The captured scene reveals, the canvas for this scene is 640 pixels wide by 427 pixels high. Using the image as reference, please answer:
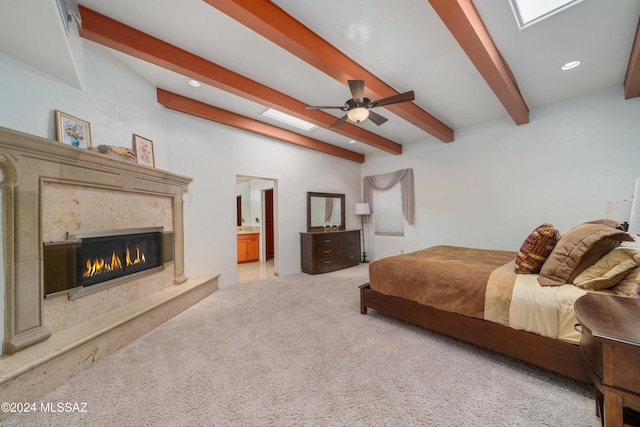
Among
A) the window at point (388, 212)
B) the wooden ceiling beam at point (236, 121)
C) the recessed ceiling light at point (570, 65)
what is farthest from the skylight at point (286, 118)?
the recessed ceiling light at point (570, 65)

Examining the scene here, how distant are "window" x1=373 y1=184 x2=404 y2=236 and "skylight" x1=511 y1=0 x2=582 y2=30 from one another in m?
3.72

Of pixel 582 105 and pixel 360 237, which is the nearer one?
pixel 582 105

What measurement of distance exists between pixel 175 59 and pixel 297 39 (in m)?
1.27

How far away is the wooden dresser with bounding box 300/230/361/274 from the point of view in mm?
4805

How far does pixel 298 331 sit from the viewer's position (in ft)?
7.79

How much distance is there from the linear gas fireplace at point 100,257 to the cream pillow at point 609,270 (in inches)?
151

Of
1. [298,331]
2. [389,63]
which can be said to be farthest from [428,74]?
[298,331]

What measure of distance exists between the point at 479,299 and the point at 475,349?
49 centimetres

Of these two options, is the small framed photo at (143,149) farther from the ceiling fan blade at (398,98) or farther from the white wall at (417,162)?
the ceiling fan blade at (398,98)

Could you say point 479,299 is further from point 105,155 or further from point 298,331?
point 105,155

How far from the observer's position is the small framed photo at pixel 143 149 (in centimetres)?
286

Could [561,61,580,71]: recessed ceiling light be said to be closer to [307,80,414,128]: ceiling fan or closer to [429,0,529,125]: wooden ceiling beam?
[429,0,529,125]: wooden ceiling beam

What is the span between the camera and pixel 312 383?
1.63m

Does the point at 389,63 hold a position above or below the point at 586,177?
above
